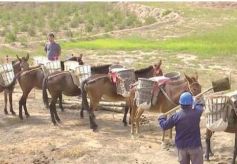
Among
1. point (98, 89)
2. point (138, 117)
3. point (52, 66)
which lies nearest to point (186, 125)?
point (138, 117)

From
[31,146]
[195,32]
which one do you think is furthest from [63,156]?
[195,32]

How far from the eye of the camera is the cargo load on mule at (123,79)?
1265cm

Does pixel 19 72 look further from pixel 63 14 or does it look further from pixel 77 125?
pixel 63 14

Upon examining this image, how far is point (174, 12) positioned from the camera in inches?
1853

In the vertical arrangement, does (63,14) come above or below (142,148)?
above

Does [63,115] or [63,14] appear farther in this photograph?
[63,14]

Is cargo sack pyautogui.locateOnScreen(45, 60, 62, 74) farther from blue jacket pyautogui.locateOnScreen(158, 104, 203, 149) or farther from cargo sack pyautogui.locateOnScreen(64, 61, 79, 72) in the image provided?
blue jacket pyautogui.locateOnScreen(158, 104, 203, 149)

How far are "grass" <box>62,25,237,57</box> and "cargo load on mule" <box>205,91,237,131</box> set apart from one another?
14.7 metres

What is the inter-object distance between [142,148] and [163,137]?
570 mm

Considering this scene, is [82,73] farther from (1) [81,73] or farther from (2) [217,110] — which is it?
(2) [217,110]

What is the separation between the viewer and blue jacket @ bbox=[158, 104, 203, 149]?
7781 mm

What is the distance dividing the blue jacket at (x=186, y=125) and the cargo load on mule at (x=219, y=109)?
1.59 metres

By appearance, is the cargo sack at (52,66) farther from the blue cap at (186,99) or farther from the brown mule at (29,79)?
the blue cap at (186,99)

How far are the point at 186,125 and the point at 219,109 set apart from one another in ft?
6.73
